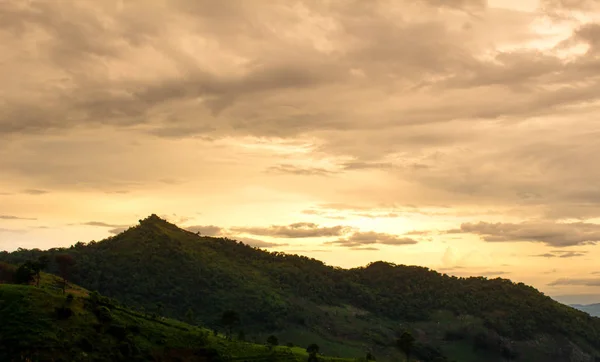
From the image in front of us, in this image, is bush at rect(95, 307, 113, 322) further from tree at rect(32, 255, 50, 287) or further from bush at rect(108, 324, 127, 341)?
tree at rect(32, 255, 50, 287)

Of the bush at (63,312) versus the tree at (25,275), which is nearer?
the bush at (63,312)

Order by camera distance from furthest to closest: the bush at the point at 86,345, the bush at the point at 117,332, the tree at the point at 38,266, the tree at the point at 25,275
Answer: the tree at the point at 25,275 → the tree at the point at 38,266 → the bush at the point at 117,332 → the bush at the point at 86,345

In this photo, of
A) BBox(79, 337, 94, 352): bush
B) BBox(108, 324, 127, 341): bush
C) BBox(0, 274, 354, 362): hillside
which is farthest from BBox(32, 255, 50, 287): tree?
BBox(79, 337, 94, 352): bush

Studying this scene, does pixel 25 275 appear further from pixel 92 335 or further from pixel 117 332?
pixel 117 332

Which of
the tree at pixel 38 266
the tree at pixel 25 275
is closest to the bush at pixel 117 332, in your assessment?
the tree at pixel 38 266

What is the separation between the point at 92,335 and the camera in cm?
15888

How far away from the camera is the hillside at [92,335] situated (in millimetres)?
148000

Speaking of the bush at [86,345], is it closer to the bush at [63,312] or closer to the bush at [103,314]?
the bush at [63,312]

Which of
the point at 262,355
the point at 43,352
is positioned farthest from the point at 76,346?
the point at 262,355

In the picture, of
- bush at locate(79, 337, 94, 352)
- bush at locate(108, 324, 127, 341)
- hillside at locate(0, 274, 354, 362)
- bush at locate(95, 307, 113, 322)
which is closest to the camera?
hillside at locate(0, 274, 354, 362)

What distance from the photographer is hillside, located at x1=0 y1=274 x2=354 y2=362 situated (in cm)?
14800

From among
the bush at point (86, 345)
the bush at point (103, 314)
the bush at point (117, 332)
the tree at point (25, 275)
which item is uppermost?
the tree at point (25, 275)

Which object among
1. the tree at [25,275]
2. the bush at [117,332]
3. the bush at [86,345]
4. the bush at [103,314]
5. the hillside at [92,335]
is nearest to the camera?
the hillside at [92,335]

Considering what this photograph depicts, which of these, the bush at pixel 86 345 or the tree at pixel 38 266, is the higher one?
the tree at pixel 38 266
